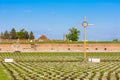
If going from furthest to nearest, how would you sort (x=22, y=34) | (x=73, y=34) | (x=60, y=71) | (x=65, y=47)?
1. (x=22, y=34)
2. (x=73, y=34)
3. (x=65, y=47)
4. (x=60, y=71)

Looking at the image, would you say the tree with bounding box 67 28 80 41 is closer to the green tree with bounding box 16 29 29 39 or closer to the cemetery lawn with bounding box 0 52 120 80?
the green tree with bounding box 16 29 29 39

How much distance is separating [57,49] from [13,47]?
7619 millimetres

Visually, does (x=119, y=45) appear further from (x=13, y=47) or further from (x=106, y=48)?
(x=13, y=47)

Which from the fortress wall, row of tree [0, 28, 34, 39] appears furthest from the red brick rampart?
row of tree [0, 28, 34, 39]

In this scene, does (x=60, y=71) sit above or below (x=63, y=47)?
below

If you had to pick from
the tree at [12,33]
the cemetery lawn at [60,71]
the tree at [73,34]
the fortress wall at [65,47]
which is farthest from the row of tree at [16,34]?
the cemetery lawn at [60,71]

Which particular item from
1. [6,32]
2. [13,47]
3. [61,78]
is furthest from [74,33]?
[61,78]

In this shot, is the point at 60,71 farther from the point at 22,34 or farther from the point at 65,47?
the point at 22,34

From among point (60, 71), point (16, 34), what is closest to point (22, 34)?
point (16, 34)

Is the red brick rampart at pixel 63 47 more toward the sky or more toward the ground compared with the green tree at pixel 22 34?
more toward the ground

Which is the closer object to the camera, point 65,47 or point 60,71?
point 60,71

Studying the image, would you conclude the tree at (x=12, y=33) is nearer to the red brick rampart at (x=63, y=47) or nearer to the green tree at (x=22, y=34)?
the green tree at (x=22, y=34)

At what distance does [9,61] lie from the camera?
26.4 metres

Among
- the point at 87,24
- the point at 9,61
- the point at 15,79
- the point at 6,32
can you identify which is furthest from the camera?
the point at 6,32
